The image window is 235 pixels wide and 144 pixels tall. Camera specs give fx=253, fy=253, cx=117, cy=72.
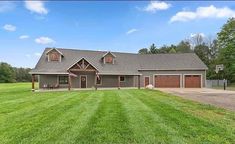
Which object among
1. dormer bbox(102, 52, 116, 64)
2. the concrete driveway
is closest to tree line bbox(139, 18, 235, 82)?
dormer bbox(102, 52, 116, 64)

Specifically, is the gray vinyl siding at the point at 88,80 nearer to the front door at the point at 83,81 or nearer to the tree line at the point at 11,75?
the front door at the point at 83,81

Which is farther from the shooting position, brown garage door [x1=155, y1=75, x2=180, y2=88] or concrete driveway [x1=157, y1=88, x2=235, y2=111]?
brown garage door [x1=155, y1=75, x2=180, y2=88]

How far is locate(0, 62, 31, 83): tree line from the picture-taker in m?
74.6

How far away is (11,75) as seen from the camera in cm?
7756

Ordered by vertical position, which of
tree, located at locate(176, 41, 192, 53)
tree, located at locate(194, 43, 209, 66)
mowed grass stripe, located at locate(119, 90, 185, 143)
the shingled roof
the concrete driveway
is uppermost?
tree, located at locate(176, 41, 192, 53)

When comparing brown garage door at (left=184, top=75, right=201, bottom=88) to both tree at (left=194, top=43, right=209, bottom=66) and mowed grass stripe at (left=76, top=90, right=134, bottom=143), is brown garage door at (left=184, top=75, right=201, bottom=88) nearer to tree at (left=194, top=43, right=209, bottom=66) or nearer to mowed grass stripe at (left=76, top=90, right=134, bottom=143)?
tree at (left=194, top=43, right=209, bottom=66)

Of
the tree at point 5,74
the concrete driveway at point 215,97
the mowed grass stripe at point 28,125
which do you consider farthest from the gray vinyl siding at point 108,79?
the tree at point 5,74

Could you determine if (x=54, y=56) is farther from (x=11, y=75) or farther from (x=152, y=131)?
(x=11, y=75)

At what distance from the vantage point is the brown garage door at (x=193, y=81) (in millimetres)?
36312

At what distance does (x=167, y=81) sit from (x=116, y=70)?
777cm

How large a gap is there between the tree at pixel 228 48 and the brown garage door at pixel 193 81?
1113cm

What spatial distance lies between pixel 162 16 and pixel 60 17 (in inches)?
398

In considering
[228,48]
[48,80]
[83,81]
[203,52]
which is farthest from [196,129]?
[203,52]

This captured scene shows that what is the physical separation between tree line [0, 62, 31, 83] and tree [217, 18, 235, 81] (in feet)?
186
